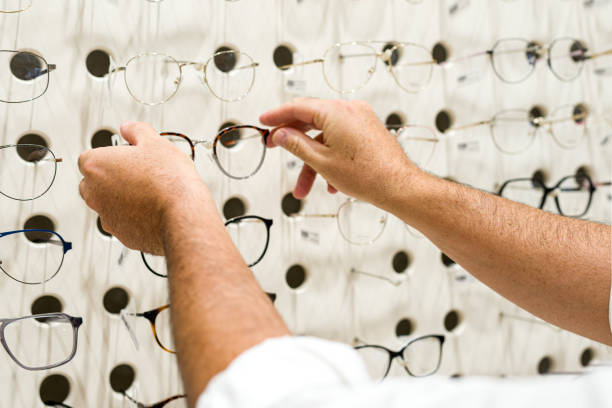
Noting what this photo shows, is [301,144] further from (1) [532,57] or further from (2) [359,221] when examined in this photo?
(1) [532,57]

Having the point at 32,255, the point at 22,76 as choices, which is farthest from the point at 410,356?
the point at 22,76

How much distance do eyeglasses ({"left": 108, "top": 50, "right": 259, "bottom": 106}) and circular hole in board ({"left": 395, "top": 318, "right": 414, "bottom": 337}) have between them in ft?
1.84

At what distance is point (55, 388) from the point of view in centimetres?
68

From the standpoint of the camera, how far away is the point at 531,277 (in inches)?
24.0

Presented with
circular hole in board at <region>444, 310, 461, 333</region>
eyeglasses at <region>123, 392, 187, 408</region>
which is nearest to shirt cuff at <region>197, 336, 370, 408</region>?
eyeglasses at <region>123, 392, 187, 408</region>

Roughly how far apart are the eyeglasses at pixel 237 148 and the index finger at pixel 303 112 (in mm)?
69

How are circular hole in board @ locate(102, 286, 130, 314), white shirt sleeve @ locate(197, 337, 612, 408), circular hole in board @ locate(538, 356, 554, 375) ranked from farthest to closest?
circular hole in board @ locate(538, 356, 554, 375), circular hole in board @ locate(102, 286, 130, 314), white shirt sleeve @ locate(197, 337, 612, 408)

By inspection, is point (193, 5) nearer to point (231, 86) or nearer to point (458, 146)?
point (231, 86)

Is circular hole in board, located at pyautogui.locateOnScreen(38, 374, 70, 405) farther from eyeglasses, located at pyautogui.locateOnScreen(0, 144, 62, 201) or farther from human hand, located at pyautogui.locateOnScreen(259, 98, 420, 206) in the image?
human hand, located at pyautogui.locateOnScreen(259, 98, 420, 206)

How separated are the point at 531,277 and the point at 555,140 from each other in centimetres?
55

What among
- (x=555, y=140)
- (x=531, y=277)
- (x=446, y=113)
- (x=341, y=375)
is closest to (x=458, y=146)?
(x=446, y=113)

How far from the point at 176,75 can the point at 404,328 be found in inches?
26.2

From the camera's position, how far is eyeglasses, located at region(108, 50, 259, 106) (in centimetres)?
67

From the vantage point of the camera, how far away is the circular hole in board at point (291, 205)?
813 mm
